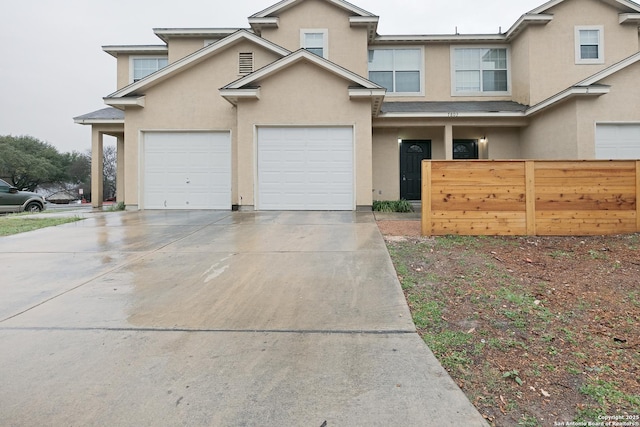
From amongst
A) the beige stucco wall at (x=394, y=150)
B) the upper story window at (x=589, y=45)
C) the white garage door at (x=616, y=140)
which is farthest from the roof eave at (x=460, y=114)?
the upper story window at (x=589, y=45)

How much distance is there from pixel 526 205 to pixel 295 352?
6376 mm

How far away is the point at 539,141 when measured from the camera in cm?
1329

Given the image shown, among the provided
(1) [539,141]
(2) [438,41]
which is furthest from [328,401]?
(2) [438,41]

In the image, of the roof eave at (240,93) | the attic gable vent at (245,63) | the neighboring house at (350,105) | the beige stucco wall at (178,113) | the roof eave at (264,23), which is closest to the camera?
the roof eave at (240,93)

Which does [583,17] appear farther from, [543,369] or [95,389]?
[95,389]

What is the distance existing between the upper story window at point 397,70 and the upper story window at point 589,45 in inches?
232

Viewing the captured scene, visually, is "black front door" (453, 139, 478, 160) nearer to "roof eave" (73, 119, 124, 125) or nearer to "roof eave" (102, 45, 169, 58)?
"roof eave" (102, 45, 169, 58)

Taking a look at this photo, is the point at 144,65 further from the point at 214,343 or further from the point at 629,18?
the point at 629,18

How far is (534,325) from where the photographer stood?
3502 millimetres

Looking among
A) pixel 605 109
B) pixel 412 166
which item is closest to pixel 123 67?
pixel 412 166

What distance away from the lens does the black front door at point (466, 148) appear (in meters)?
15.7

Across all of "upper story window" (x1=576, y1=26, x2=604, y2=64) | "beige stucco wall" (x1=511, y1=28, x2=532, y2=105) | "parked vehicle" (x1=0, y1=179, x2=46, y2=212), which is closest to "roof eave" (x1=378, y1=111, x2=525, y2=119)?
"beige stucco wall" (x1=511, y1=28, x2=532, y2=105)

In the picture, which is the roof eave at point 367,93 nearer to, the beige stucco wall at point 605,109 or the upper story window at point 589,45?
the beige stucco wall at point 605,109

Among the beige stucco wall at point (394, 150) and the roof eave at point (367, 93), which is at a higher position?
the roof eave at point (367, 93)
